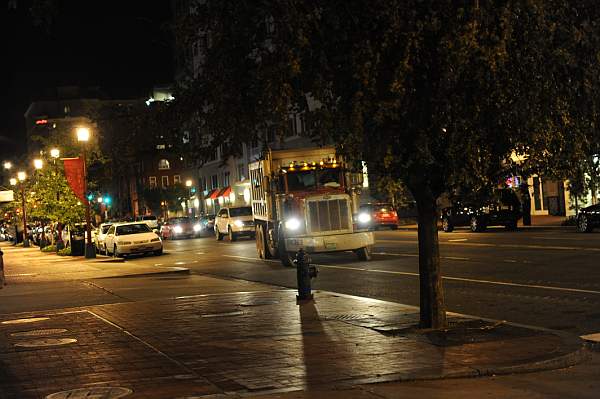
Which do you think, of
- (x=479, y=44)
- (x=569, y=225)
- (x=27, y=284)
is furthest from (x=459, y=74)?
(x=569, y=225)

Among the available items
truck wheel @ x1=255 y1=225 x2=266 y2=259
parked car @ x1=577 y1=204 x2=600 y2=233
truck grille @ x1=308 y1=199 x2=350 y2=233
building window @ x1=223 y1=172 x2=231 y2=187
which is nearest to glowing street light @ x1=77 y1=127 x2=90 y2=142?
truck wheel @ x1=255 y1=225 x2=266 y2=259

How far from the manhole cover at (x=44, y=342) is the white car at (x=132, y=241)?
25.0 meters

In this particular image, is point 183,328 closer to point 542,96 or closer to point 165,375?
point 165,375

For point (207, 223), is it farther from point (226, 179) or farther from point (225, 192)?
point (226, 179)

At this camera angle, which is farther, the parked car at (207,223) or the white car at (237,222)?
the parked car at (207,223)

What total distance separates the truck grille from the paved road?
119cm

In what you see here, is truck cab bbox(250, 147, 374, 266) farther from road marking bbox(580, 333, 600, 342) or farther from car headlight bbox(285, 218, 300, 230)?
road marking bbox(580, 333, 600, 342)

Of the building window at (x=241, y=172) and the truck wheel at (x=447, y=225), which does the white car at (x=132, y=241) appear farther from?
the building window at (x=241, y=172)

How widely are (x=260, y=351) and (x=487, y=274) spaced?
10.4m

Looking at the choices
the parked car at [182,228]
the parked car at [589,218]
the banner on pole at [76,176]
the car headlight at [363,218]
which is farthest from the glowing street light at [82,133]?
the parked car at [182,228]

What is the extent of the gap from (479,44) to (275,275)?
14.7 metres

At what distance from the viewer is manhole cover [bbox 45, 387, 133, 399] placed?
8930mm

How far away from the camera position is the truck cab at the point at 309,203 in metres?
25.8

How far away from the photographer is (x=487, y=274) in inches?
803
